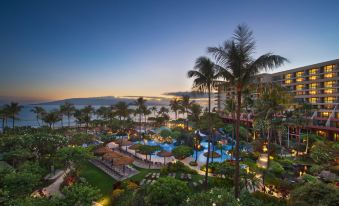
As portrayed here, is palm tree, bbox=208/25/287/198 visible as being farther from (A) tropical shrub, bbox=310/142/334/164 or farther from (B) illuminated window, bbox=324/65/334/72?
(B) illuminated window, bbox=324/65/334/72

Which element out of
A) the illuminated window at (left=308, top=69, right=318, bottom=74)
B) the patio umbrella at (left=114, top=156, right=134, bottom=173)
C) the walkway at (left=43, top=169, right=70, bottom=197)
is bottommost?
the walkway at (left=43, top=169, right=70, bottom=197)

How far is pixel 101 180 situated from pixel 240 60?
76.7 feet

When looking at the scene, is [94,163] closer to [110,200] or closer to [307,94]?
[110,200]

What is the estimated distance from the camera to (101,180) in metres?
24.0

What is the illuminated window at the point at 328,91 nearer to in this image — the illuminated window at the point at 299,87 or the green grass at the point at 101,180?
the illuminated window at the point at 299,87

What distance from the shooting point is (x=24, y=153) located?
22859 millimetres

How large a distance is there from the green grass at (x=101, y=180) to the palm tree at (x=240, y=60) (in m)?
17.6

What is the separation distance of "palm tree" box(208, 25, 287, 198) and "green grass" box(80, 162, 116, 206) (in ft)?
57.8

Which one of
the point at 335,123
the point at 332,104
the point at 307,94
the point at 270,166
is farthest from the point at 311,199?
the point at 307,94

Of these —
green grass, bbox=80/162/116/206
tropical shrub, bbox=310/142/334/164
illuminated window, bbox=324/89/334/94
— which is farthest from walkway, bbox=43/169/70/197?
illuminated window, bbox=324/89/334/94

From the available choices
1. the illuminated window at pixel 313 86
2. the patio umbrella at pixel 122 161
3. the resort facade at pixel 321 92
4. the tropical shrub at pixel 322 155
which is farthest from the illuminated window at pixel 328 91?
the patio umbrella at pixel 122 161

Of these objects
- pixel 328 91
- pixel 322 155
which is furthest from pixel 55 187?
pixel 328 91

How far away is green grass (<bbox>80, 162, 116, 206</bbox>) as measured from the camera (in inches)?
774

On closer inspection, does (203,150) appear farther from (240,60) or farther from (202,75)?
(240,60)
